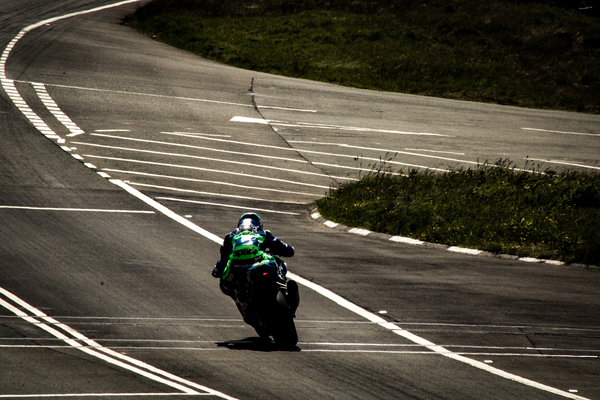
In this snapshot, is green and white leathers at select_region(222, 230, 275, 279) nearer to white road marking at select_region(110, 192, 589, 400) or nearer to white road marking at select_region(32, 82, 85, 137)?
white road marking at select_region(110, 192, 589, 400)

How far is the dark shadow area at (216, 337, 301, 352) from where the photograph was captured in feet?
31.6

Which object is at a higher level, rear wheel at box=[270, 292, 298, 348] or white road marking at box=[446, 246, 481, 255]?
rear wheel at box=[270, 292, 298, 348]

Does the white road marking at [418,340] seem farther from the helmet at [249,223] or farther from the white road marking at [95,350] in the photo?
the white road marking at [95,350]

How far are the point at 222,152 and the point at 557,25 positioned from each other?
29.3 metres

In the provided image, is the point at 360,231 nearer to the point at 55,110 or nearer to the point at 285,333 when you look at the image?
the point at 285,333

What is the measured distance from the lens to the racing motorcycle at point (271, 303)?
9.55m

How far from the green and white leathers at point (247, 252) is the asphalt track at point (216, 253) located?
1.00 meters

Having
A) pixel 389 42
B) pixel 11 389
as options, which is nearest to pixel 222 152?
pixel 11 389

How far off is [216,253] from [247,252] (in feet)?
14.9

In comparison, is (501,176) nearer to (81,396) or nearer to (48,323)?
(48,323)

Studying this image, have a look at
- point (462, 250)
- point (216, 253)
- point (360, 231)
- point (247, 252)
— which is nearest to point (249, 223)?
point (247, 252)

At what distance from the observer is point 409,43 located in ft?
133

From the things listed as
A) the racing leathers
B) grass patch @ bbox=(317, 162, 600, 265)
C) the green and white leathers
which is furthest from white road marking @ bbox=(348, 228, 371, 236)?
the green and white leathers

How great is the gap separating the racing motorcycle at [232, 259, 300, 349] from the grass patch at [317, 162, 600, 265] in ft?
23.3
